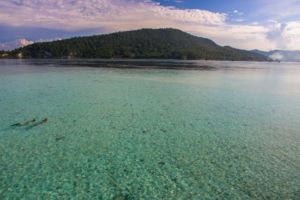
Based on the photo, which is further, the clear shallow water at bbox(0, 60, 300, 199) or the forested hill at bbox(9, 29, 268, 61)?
the forested hill at bbox(9, 29, 268, 61)

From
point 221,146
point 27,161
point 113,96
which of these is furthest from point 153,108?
point 27,161

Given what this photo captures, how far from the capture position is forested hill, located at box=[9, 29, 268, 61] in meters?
133

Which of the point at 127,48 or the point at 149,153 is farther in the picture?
the point at 127,48

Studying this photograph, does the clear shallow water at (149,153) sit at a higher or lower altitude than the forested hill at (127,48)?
lower

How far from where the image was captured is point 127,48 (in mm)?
139500

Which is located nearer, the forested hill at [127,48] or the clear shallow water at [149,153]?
the clear shallow water at [149,153]

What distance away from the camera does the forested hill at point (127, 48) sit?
436 feet

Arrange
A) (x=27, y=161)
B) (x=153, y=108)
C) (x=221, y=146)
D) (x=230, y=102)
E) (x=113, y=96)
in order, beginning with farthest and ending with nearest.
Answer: (x=113, y=96) → (x=230, y=102) → (x=153, y=108) → (x=221, y=146) → (x=27, y=161)

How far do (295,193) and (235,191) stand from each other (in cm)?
139

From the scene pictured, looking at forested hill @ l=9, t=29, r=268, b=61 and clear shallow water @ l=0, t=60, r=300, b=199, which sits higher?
forested hill @ l=9, t=29, r=268, b=61

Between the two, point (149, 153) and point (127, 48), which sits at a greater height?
point (127, 48)

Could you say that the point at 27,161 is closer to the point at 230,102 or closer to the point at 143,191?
the point at 143,191

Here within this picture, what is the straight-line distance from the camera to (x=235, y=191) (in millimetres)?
5590

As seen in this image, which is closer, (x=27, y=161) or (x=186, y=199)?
(x=186, y=199)
